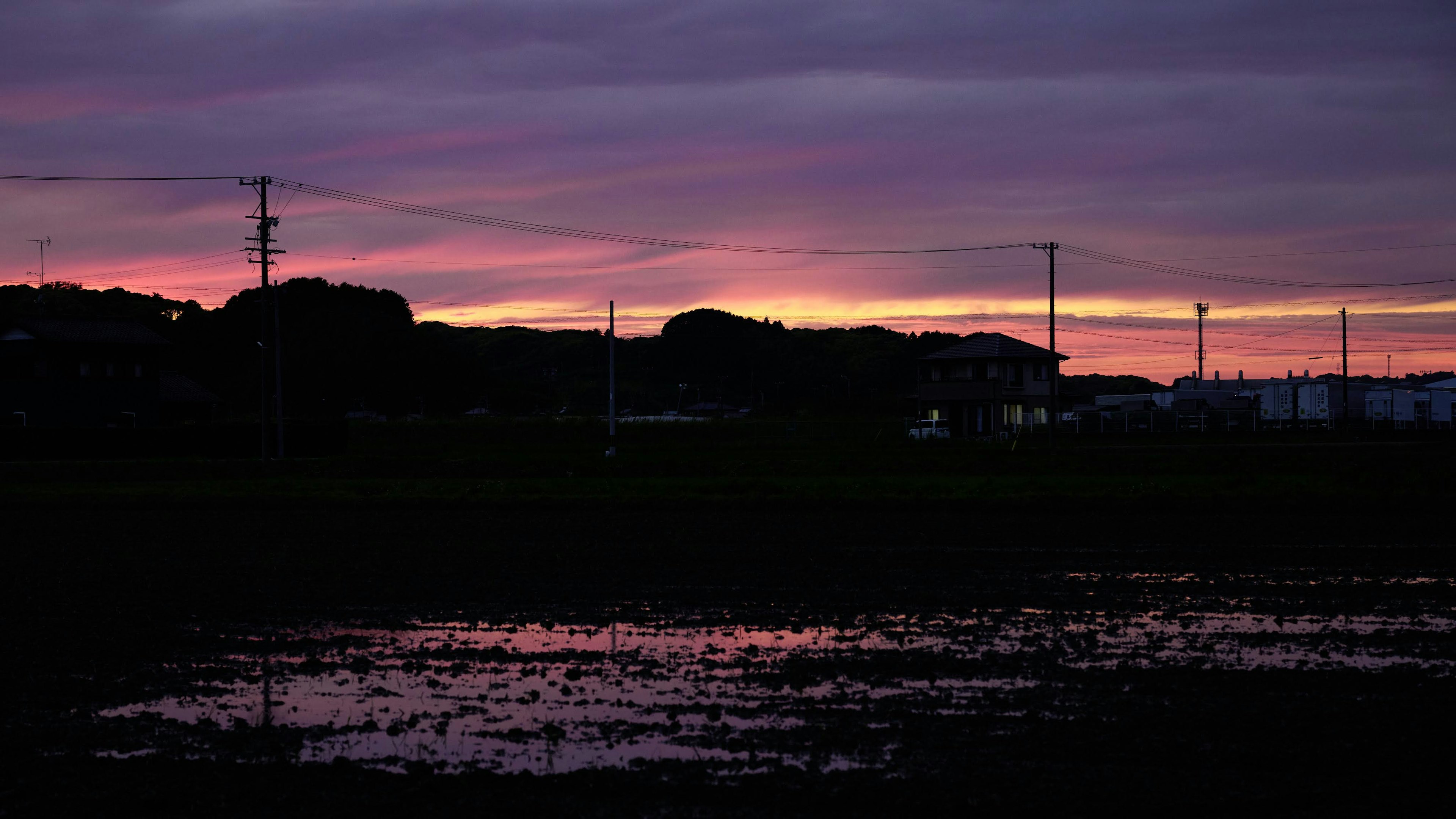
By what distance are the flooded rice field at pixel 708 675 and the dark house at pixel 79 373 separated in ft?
190

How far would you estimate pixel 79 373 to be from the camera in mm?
65500

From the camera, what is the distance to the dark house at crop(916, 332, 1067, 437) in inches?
→ 3130

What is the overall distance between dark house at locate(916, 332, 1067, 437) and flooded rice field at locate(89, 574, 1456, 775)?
64.4 meters

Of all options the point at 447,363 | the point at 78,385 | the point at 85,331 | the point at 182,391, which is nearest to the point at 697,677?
the point at 78,385

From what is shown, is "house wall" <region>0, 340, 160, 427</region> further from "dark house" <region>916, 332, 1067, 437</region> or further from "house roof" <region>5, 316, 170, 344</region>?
"dark house" <region>916, 332, 1067, 437</region>

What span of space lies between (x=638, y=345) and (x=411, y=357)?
196ft

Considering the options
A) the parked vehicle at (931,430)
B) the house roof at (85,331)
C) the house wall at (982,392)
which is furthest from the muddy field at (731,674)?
the house wall at (982,392)

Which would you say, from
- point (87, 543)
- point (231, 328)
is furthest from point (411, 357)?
point (87, 543)

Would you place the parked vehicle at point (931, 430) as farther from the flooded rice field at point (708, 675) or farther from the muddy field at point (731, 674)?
the flooded rice field at point (708, 675)

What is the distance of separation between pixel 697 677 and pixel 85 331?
6661 cm

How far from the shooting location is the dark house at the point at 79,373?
63.8m

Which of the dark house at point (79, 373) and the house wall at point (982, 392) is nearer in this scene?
the dark house at point (79, 373)

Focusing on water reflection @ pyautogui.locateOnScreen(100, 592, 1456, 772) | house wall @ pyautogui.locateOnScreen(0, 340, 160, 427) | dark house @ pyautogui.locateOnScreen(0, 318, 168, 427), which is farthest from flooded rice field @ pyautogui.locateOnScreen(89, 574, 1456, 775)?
house wall @ pyautogui.locateOnScreen(0, 340, 160, 427)

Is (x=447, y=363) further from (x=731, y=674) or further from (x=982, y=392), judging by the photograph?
(x=731, y=674)
